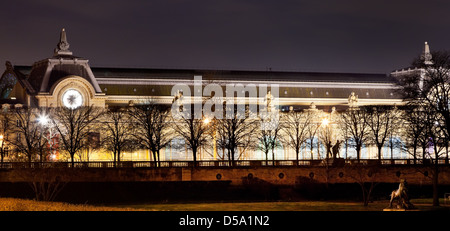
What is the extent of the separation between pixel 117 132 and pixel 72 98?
19.3 metres

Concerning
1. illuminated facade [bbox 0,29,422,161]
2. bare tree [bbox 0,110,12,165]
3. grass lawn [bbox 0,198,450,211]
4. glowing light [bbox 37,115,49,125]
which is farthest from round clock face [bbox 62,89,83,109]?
grass lawn [bbox 0,198,450,211]

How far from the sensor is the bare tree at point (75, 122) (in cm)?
10194

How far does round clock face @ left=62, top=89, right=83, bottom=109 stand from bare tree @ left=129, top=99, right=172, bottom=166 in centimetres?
950

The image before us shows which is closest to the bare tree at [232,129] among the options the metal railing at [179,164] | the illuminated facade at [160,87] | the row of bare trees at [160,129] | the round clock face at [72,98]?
the row of bare trees at [160,129]

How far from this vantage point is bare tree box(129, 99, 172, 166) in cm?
10212

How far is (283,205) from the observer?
66.2m

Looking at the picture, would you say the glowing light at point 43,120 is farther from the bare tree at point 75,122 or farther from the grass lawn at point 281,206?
the grass lawn at point 281,206

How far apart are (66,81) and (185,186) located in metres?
48.3

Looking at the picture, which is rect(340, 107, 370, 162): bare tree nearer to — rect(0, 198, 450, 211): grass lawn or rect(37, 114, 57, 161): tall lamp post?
rect(37, 114, 57, 161): tall lamp post

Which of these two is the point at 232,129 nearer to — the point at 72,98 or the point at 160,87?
the point at 72,98

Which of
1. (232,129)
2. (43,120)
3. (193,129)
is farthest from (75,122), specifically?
(232,129)

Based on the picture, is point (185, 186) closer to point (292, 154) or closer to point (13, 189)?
point (13, 189)

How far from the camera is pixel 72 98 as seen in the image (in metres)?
120

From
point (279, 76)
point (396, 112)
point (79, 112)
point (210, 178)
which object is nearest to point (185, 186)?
point (210, 178)
